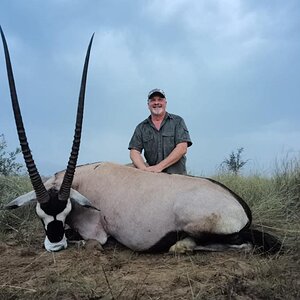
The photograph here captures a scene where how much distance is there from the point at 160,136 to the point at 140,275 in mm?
2787

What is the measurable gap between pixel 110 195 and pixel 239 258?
1357mm

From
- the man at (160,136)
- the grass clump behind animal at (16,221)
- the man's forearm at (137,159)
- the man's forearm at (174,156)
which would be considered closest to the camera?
the grass clump behind animal at (16,221)

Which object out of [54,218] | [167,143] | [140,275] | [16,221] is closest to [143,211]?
[54,218]

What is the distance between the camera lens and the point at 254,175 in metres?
8.90

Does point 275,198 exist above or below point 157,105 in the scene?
below

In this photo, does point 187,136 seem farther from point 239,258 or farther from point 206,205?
point 239,258

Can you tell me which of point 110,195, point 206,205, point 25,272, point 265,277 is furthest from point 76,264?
point 265,277

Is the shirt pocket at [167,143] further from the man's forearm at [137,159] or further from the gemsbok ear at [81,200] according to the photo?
the gemsbok ear at [81,200]

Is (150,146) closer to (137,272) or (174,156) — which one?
(174,156)

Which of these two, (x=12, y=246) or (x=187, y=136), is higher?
(x=187, y=136)

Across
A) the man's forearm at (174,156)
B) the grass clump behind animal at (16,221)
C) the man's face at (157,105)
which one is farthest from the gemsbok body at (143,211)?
the man's face at (157,105)

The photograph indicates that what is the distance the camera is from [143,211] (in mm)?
4344

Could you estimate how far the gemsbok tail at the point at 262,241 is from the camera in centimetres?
412

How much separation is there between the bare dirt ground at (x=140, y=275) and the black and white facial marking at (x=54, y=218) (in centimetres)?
9
